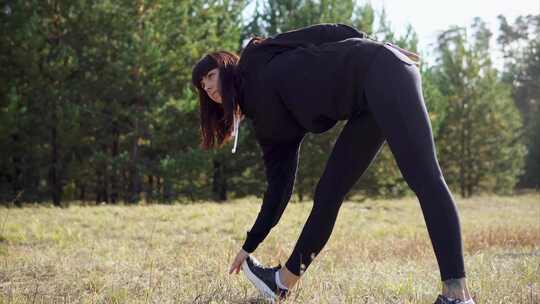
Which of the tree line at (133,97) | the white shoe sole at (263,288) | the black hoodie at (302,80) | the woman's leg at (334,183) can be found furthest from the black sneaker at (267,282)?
the tree line at (133,97)

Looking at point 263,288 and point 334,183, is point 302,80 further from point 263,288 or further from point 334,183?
point 263,288

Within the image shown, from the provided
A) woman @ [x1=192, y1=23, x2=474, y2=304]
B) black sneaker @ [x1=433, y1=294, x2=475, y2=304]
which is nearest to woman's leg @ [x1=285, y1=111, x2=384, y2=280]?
woman @ [x1=192, y1=23, x2=474, y2=304]

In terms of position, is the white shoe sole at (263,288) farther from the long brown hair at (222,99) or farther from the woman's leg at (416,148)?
the woman's leg at (416,148)

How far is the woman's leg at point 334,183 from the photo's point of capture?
307cm

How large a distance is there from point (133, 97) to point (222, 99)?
50.1 feet

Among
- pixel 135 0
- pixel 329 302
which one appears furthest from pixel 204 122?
pixel 135 0

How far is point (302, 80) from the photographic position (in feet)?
9.23

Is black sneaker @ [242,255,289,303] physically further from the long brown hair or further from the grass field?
the long brown hair

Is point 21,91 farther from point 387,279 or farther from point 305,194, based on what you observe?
point 387,279

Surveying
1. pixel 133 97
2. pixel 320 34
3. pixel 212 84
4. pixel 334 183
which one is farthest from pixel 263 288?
pixel 133 97

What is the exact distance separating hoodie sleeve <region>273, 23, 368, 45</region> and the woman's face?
15.1 inches

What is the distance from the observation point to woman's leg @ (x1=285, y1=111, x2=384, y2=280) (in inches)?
121

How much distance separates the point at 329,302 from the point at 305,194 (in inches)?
790

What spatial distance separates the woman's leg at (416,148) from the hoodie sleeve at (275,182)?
0.63 m
